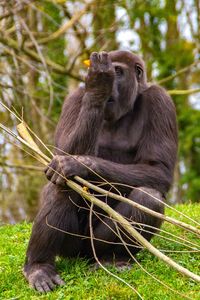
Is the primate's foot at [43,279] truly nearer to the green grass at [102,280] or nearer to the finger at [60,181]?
the green grass at [102,280]

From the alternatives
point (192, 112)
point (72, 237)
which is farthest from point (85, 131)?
point (192, 112)

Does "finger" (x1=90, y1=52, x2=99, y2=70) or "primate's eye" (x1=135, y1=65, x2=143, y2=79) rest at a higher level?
"finger" (x1=90, y1=52, x2=99, y2=70)

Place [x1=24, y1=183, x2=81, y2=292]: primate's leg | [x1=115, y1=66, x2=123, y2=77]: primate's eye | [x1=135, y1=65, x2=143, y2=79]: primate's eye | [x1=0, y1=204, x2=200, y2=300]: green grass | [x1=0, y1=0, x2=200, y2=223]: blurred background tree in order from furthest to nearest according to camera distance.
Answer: [x1=0, y1=0, x2=200, y2=223]: blurred background tree → [x1=135, y1=65, x2=143, y2=79]: primate's eye → [x1=115, y1=66, x2=123, y2=77]: primate's eye → [x1=24, y1=183, x2=81, y2=292]: primate's leg → [x1=0, y1=204, x2=200, y2=300]: green grass

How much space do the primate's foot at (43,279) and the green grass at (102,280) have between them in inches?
2.3

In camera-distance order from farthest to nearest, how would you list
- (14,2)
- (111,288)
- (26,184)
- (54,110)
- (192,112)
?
(192,112), (54,110), (26,184), (14,2), (111,288)

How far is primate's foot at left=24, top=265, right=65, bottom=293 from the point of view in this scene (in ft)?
17.8

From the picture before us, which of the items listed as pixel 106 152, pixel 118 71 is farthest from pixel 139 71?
pixel 106 152

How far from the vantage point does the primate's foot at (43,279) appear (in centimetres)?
542

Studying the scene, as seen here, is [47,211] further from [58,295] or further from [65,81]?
[65,81]

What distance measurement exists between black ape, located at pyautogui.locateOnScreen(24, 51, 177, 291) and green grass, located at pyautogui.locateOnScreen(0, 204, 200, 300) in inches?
5.1

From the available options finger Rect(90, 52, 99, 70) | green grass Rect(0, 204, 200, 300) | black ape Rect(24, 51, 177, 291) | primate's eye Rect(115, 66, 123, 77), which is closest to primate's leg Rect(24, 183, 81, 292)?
black ape Rect(24, 51, 177, 291)

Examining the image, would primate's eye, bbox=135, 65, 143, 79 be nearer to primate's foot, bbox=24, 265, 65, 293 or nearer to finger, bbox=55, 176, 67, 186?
finger, bbox=55, 176, 67, 186

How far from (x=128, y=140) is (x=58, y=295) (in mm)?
1670

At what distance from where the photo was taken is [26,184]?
13195 millimetres
